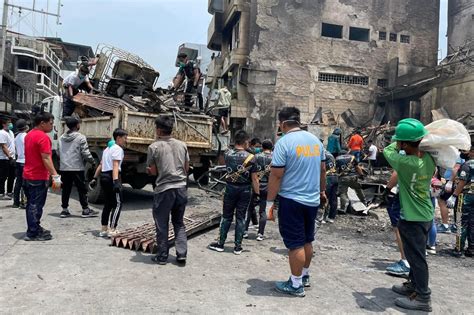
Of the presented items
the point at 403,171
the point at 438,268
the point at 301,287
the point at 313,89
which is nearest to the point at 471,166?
the point at 438,268

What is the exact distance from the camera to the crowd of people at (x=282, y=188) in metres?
3.74

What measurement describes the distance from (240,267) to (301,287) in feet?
3.45

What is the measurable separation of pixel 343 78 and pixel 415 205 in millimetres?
20068

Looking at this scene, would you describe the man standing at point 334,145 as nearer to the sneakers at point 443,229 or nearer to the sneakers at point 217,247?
the sneakers at point 443,229

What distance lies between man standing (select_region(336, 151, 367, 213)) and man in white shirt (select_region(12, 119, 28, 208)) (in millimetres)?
6354

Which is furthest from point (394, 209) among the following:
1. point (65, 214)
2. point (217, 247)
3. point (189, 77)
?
point (189, 77)

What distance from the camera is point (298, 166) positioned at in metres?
3.84

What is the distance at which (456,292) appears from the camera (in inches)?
167

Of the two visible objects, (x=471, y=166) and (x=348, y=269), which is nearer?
(x=348, y=269)

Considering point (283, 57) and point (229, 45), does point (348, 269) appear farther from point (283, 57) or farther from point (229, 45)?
point (229, 45)

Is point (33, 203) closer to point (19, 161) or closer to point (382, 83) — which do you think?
point (19, 161)

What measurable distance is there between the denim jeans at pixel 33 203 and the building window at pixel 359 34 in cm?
2137

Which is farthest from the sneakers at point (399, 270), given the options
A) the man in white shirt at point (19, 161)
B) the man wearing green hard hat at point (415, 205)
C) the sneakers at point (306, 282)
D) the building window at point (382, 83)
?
the building window at point (382, 83)

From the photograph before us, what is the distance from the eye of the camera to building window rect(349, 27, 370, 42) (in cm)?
2308
